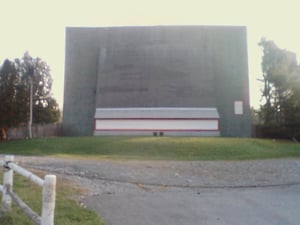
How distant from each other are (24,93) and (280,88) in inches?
936

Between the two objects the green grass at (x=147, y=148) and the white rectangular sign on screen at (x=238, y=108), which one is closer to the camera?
the green grass at (x=147, y=148)

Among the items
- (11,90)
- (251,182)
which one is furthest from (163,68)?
(251,182)

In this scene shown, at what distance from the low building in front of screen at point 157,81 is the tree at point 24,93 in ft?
14.6

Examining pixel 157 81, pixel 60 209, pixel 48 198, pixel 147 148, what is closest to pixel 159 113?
pixel 157 81

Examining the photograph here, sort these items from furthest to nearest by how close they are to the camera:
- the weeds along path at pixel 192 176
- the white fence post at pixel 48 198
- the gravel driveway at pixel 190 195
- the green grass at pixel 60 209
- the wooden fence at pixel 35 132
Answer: the wooden fence at pixel 35 132, the weeds along path at pixel 192 176, the gravel driveway at pixel 190 195, the green grass at pixel 60 209, the white fence post at pixel 48 198

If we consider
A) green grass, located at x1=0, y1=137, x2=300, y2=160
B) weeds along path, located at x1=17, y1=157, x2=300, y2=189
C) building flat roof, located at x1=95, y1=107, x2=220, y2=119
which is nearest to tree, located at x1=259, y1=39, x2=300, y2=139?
building flat roof, located at x1=95, y1=107, x2=220, y2=119

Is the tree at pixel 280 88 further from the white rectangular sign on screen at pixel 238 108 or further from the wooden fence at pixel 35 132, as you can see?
the wooden fence at pixel 35 132

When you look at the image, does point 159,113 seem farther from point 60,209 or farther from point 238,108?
point 60,209

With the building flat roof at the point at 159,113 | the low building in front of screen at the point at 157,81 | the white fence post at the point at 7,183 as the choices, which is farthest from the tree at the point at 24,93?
the white fence post at the point at 7,183

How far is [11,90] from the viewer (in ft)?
134

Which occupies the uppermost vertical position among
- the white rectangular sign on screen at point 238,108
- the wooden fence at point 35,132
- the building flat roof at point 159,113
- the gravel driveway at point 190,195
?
the white rectangular sign on screen at point 238,108

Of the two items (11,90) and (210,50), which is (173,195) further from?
(11,90)

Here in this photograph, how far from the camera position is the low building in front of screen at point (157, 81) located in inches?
1387

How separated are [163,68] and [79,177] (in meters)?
27.4
